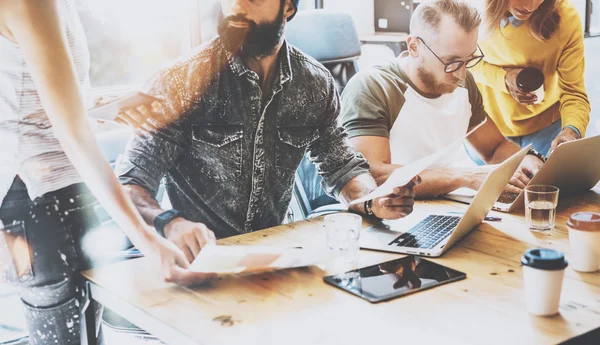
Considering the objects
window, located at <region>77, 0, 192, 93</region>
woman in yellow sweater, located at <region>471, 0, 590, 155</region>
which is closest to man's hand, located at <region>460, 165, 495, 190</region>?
woman in yellow sweater, located at <region>471, 0, 590, 155</region>

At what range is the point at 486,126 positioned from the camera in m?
2.34

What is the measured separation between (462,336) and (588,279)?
1.20 feet

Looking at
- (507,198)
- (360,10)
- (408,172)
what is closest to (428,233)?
(408,172)

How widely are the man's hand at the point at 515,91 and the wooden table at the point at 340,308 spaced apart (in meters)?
1.23

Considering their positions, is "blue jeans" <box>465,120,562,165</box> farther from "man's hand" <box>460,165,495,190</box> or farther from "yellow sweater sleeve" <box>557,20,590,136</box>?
"man's hand" <box>460,165,495,190</box>

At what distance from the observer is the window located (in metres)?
2.38

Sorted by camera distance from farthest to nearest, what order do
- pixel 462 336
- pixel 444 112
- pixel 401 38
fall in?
pixel 401 38
pixel 444 112
pixel 462 336

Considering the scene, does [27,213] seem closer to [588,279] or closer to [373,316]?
[373,316]

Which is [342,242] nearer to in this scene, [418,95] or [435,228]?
[435,228]

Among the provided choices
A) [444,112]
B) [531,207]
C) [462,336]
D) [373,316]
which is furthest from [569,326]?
[444,112]

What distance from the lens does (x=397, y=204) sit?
1.47 metres

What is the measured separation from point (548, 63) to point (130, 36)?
5.40 ft

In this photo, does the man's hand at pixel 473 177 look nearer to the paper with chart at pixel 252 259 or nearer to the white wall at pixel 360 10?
the paper with chart at pixel 252 259

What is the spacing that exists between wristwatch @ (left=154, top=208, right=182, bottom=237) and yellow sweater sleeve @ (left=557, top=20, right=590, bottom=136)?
1655 millimetres
